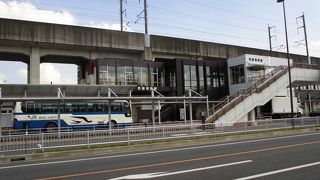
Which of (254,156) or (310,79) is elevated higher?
(310,79)

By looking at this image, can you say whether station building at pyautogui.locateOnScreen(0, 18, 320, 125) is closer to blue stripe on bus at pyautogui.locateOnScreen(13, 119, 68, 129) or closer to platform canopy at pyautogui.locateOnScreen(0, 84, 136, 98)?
platform canopy at pyautogui.locateOnScreen(0, 84, 136, 98)

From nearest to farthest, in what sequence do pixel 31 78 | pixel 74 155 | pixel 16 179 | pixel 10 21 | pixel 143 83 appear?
pixel 16 179, pixel 74 155, pixel 10 21, pixel 31 78, pixel 143 83

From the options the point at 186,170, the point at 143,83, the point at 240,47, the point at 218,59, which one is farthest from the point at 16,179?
the point at 240,47

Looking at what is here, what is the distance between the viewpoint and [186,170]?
1059 cm

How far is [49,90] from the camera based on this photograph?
101ft

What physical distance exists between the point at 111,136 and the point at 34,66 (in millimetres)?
30037

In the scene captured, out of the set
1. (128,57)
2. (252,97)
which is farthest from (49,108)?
(128,57)

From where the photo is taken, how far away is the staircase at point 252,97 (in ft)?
121

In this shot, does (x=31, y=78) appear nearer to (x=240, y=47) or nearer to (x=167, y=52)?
(x=167, y=52)

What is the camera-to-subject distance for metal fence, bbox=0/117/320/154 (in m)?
17.8

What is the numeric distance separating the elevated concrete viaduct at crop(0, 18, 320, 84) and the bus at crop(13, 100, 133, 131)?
12871 mm

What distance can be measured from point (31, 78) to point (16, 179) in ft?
126

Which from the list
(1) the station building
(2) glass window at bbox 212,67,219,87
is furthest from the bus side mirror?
(2) glass window at bbox 212,67,219,87

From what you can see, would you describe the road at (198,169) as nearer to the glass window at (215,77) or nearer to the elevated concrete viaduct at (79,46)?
the elevated concrete viaduct at (79,46)
